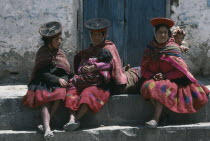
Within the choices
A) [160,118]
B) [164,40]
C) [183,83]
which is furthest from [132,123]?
[164,40]

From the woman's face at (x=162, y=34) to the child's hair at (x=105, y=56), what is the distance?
64 cm

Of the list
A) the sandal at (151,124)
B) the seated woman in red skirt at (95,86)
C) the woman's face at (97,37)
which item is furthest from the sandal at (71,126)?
the woman's face at (97,37)

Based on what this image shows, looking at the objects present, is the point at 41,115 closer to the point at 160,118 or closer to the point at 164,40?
the point at 160,118

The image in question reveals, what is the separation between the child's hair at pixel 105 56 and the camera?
195 inches

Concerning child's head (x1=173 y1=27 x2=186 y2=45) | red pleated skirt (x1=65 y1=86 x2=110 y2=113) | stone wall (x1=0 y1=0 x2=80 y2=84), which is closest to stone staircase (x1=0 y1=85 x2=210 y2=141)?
red pleated skirt (x1=65 y1=86 x2=110 y2=113)

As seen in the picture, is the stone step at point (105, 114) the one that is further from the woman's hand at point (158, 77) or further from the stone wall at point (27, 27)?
the stone wall at point (27, 27)

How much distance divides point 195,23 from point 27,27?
2935 millimetres

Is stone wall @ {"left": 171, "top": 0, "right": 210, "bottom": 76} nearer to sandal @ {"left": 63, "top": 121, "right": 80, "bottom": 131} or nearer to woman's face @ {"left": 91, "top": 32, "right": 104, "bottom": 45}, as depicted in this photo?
woman's face @ {"left": 91, "top": 32, "right": 104, "bottom": 45}

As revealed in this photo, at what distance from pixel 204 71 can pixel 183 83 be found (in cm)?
230

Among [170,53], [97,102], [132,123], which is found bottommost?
[132,123]

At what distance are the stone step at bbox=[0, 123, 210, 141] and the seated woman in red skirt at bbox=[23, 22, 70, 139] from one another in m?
0.37

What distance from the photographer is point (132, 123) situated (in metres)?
5.07

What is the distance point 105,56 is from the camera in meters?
4.96

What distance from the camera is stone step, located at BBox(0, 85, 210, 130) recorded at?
501cm
